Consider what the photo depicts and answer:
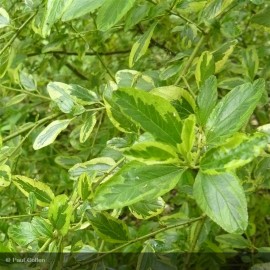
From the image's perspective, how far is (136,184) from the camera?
453 mm

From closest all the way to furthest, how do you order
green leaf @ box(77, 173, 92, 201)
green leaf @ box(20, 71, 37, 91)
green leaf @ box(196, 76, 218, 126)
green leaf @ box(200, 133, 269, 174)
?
1. green leaf @ box(200, 133, 269, 174)
2. green leaf @ box(196, 76, 218, 126)
3. green leaf @ box(77, 173, 92, 201)
4. green leaf @ box(20, 71, 37, 91)

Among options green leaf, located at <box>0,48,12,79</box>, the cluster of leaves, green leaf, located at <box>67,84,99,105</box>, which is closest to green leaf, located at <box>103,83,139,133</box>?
the cluster of leaves

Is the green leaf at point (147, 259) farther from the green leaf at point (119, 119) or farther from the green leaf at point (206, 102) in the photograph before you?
the green leaf at point (206, 102)

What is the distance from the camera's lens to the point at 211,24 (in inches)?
38.2

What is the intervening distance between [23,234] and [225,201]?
326 millimetres

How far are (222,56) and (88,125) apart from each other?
0.28 metres

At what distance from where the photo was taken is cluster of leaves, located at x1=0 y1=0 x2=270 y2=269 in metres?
0.45

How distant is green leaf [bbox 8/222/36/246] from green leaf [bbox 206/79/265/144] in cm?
29

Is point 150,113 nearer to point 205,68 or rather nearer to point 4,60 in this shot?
point 205,68

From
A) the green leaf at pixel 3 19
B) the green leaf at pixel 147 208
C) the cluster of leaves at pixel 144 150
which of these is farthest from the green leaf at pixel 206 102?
the green leaf at pixel 3 19

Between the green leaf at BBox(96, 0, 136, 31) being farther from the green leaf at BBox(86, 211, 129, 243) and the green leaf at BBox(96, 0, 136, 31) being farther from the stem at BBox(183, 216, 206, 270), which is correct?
the stem at BBox(183, 216, 206, 270)

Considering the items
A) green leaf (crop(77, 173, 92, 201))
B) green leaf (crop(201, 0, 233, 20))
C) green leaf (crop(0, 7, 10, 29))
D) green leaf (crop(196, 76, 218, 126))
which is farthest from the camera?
Result: green leaf (crop(0, 7, 10, 29))

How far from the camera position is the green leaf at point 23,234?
2.06 feet

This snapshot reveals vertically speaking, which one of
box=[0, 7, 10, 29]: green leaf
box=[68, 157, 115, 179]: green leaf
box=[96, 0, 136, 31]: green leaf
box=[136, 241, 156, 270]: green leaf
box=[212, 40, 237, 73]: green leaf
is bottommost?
box=[136, 241, 156, 270]: green leaf
